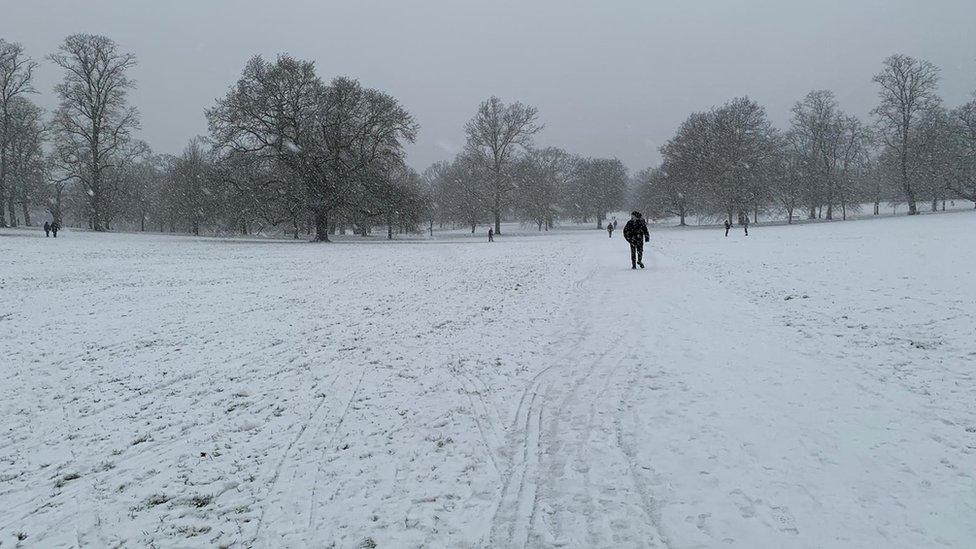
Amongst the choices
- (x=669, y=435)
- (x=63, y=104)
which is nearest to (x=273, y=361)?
(x=669, y=435)

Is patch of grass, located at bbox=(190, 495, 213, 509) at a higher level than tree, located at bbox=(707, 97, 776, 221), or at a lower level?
lower

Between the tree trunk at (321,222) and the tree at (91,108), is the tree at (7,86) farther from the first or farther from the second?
the tree trunk at (321,222)

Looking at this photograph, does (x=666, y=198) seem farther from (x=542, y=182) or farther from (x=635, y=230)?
(x=635, y=230)

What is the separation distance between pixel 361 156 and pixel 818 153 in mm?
52172

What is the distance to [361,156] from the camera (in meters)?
39.0

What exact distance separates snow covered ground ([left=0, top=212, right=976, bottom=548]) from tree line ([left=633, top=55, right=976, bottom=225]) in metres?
45.5

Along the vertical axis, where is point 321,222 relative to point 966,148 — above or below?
below

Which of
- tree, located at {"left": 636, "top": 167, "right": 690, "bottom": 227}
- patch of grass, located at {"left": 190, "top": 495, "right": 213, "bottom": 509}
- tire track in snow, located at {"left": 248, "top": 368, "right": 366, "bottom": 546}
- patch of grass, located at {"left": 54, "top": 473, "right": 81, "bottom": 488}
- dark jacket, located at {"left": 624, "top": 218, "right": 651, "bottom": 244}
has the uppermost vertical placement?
tree, located at {"left": 636, "top": 167, "right": 690, "bottom": 227}

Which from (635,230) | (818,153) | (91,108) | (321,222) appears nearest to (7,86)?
(91,108)


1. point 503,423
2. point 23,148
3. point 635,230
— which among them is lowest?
point 503,423

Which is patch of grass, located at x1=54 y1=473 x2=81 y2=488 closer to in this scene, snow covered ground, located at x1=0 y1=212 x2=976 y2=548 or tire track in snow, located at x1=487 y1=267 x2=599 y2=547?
snow covered ground, located at x1=0 y1=212 x2=976 y2=548

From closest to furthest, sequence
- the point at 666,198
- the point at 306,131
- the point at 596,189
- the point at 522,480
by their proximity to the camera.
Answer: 1. the point at 522,480
2. the point at 306,131
3. the point at 666,198
4. the point at 596,189

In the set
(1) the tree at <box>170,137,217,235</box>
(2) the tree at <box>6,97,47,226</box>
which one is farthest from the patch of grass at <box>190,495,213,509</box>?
(1) the tree at <box>170,137,217,235</box>

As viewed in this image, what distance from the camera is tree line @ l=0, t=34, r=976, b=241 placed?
3722 centimetres
